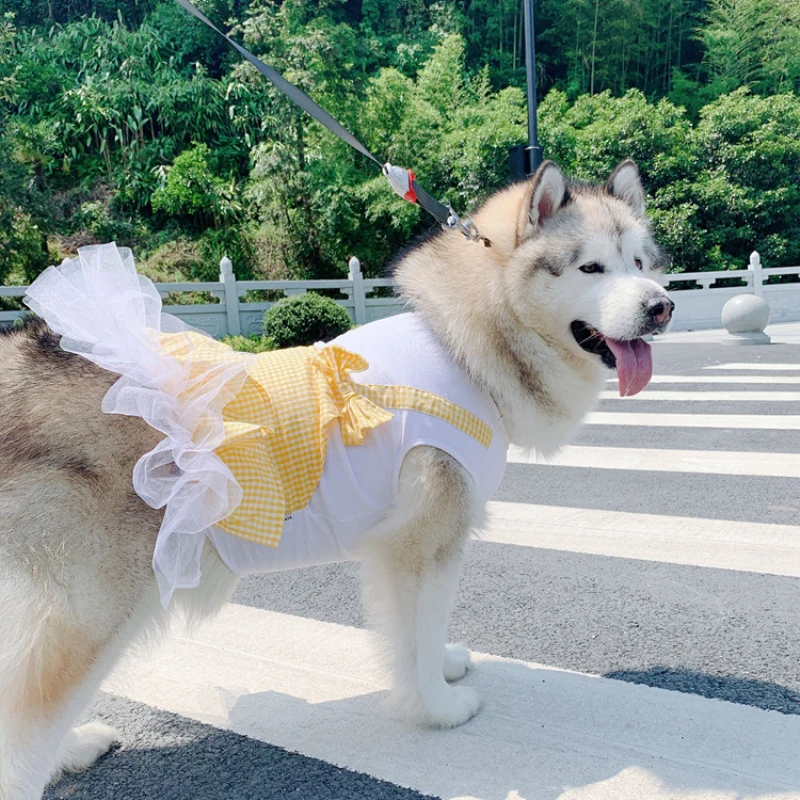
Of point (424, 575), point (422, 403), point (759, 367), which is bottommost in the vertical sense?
point (759, 367)

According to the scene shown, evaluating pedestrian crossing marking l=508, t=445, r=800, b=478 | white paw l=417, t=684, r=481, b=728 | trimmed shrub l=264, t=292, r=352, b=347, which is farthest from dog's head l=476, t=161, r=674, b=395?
trimmed shrub l=264, t=292, r=352, b=347

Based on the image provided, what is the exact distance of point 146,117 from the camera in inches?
1135

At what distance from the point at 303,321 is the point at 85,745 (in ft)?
45.4

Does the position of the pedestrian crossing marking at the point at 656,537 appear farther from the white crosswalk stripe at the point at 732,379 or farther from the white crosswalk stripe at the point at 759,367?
the white crosswalk stripe at the point at 759,367

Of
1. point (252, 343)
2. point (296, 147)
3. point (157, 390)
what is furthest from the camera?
point (296, 147)

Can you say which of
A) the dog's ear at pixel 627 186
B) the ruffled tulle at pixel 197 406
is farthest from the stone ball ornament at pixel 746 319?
the ruffled tulle at pixel 197 406

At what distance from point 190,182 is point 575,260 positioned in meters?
25.9

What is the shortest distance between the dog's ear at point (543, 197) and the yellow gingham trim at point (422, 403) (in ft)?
2.22

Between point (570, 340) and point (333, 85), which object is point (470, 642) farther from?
point (333, 85)

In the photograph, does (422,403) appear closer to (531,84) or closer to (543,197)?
(543,197)

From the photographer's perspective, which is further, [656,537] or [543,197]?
[656,537]

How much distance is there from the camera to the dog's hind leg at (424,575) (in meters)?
2.37

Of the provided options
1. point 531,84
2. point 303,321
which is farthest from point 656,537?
point 303,321

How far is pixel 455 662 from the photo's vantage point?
277cm
